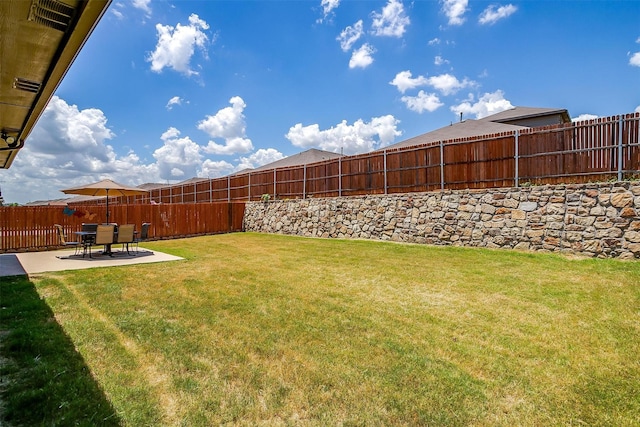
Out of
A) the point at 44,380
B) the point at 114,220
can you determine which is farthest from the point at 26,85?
the point at 114,220

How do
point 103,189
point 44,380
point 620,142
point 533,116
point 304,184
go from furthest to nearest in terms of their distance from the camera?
point 533,116 < point 304,184 < point 103,189 < point 620,142 < point 44,380

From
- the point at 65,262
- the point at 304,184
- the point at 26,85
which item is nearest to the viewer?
the point at 26,85

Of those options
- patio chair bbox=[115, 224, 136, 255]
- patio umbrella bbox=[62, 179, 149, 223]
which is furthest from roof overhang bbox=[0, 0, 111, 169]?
patio umbrella bbox=[62, 179, 149, 223]

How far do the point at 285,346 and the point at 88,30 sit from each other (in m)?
3.11

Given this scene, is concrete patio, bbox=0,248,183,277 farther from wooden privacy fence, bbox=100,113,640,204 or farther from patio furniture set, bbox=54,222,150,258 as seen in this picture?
wooden privacy fence, bbox=100,113,640,204

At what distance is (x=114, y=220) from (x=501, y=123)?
1976cm

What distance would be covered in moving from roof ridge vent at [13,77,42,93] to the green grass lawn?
2479mm

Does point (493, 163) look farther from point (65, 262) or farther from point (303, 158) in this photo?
point (303, 158)

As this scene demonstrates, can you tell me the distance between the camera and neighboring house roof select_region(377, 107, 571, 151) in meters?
15.4

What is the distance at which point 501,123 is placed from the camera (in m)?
16.7

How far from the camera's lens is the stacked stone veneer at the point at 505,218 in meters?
7.94

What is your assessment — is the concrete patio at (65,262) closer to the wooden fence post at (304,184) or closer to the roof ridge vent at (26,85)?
the roof ridge vent at (26,85)

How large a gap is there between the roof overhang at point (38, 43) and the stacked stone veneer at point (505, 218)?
34.8 feet

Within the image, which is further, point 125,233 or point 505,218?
point 125,233
